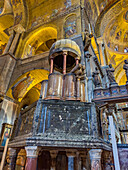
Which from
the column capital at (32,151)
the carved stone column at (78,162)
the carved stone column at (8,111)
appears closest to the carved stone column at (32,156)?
the column capital at (32,151)

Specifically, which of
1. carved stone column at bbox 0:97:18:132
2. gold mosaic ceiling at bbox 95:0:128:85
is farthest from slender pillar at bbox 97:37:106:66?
carved stone column at bbox 0:97:18:132

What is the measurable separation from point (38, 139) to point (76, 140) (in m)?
0.71

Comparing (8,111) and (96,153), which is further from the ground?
(8,111)

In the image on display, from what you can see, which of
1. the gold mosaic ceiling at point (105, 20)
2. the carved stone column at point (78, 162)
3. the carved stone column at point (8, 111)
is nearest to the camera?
the carved stone column at point (78, 162)

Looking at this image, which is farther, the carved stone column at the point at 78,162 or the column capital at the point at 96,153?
the carved stone column at the point at 78,162

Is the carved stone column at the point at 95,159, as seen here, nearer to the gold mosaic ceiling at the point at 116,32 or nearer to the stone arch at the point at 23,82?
the stone arch at the point at 23,82

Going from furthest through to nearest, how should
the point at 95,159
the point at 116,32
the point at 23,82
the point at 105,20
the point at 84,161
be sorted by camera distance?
the point at 116,32 → the point at 105,20 → the point at 23,82 → the point at 84,161 → the point at 95,159

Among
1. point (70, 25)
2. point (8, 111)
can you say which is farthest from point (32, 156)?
point (70, 25)

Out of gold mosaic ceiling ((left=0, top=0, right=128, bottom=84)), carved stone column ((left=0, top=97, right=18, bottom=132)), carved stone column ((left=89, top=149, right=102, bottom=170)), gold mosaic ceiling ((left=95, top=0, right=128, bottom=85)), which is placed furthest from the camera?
gold mosaic ceiling ((left=95, top=0, right=128, bottom=85))

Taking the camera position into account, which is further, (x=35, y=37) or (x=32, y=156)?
(x=35, y=37)

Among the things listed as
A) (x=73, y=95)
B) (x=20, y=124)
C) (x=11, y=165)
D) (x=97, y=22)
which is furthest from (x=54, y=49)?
(x=97, y=22)

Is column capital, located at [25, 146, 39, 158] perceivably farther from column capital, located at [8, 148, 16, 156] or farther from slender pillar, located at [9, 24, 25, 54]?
slender pillar, located at [9, 24, 25, 54]

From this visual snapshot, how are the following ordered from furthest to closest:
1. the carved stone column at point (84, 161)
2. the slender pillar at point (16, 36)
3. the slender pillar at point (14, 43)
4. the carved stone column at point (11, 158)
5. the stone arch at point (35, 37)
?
the stone arch at point (35, 37)
the slender pillar at point (16, 36)
the slender pillar at point (14, 43)
the carved stone column at point (84, 161)
the carved stone column at point (11, 158)

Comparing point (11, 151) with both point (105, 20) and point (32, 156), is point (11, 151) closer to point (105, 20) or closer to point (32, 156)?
point (32, 156)
